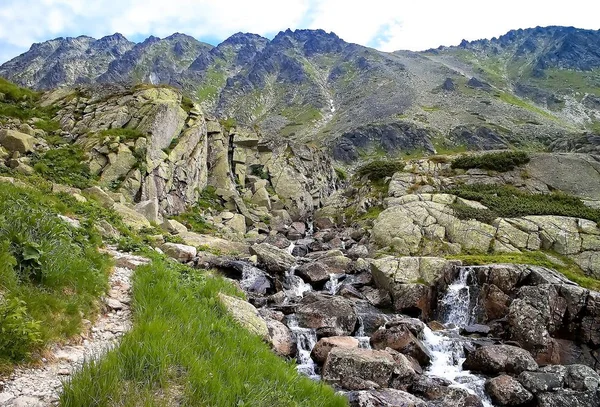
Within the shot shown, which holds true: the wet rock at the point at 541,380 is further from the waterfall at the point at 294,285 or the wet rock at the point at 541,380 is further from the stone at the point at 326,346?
A: the waterfall at the point at 294,285

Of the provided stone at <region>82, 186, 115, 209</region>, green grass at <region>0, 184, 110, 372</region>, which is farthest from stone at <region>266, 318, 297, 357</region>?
stone at <region>82, 186, 115, 209</region>

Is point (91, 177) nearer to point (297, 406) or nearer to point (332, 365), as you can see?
point (332, 365)

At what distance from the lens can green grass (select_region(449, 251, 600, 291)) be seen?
25.0m

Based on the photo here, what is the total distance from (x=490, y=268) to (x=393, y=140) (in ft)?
475

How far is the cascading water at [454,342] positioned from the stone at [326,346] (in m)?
3.76

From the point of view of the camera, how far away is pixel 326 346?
50.6 feet

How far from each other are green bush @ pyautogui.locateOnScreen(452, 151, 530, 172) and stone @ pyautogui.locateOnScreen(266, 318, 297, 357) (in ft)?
151

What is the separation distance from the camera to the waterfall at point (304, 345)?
47.3ft

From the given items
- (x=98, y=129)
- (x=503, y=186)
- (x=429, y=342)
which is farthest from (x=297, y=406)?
(x=503, y=186)

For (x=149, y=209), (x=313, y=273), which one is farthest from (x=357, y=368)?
(x=149, y=209)

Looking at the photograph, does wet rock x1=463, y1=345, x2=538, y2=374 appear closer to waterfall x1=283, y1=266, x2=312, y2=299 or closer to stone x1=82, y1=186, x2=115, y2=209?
waterfall x1=283, y1=266, x2=312, y2=299

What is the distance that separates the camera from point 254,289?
2370 centimetres

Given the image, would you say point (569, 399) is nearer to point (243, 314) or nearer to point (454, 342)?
point (454, 342)

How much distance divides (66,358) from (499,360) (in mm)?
16643
